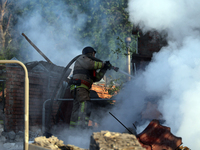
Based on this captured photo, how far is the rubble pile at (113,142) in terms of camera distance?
2344mm

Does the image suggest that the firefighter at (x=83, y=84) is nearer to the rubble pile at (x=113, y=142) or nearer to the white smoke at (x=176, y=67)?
the white smoke at (x=176, y=67)

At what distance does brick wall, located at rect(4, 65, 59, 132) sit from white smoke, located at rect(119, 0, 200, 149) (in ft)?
7.20

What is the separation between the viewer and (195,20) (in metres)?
5.45

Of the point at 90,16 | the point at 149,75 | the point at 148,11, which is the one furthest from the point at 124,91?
the point at 90,16

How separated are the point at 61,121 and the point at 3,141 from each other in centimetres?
139

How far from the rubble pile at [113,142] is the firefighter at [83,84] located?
1.85 m

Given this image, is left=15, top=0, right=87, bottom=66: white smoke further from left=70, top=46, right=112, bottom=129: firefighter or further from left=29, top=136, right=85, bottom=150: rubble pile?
left=29, top=136, right=85, bottom=150: rubble pile

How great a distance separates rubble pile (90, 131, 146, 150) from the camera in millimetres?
2344

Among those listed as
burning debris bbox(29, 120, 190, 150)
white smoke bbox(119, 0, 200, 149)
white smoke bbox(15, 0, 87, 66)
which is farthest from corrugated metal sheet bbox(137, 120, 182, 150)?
white smoke bbox(15, 0, 87, 66)

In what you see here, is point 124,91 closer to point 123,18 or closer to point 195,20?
point 195,20

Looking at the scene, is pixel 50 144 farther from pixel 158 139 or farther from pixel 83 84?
pixel 83 84

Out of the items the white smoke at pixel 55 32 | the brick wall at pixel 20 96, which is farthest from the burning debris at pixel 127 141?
the white smoke at pixel 55 32

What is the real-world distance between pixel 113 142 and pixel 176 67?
2392mm

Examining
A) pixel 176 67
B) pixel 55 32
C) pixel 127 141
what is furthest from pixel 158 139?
pixel 55 32
